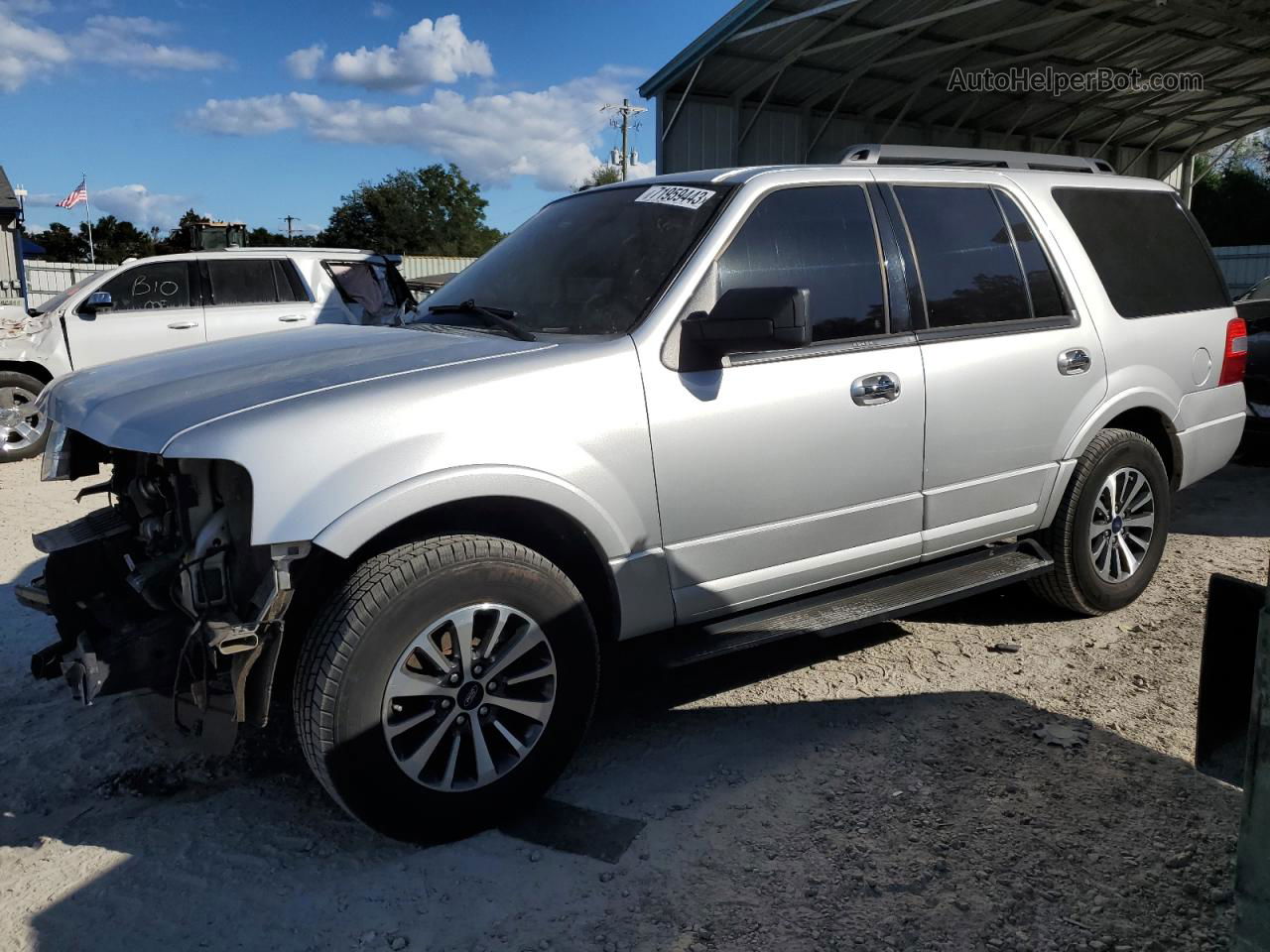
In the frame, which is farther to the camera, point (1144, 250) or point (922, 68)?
point (922, 68)

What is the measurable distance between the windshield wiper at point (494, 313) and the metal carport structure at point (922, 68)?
10.9 m

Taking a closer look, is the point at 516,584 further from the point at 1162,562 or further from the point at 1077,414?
the point at 1162,562

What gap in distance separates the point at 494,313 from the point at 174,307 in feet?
23.7

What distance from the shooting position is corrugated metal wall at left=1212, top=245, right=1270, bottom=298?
2728cm

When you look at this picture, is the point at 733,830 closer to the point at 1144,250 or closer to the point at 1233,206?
the point at 1144,250

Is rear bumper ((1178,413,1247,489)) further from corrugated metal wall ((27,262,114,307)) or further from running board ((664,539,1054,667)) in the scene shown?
corrugated metal wall ((27,262,114,307))

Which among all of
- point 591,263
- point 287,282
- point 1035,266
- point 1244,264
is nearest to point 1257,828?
point 591,263

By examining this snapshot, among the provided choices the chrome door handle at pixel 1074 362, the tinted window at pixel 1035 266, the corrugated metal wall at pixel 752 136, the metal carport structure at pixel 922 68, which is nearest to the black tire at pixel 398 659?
the chrome door handle at pixel 1074 362

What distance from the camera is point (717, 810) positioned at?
3.15 meters

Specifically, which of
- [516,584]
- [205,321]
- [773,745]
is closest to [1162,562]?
[773,745]

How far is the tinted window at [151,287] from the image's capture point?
9484 mm

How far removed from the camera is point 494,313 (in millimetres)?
3691

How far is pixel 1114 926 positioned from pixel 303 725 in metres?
2.17

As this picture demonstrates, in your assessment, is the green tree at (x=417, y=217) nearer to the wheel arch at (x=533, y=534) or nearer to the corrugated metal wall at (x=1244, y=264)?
the corrugated metal wall at (x=1244, y=264)
